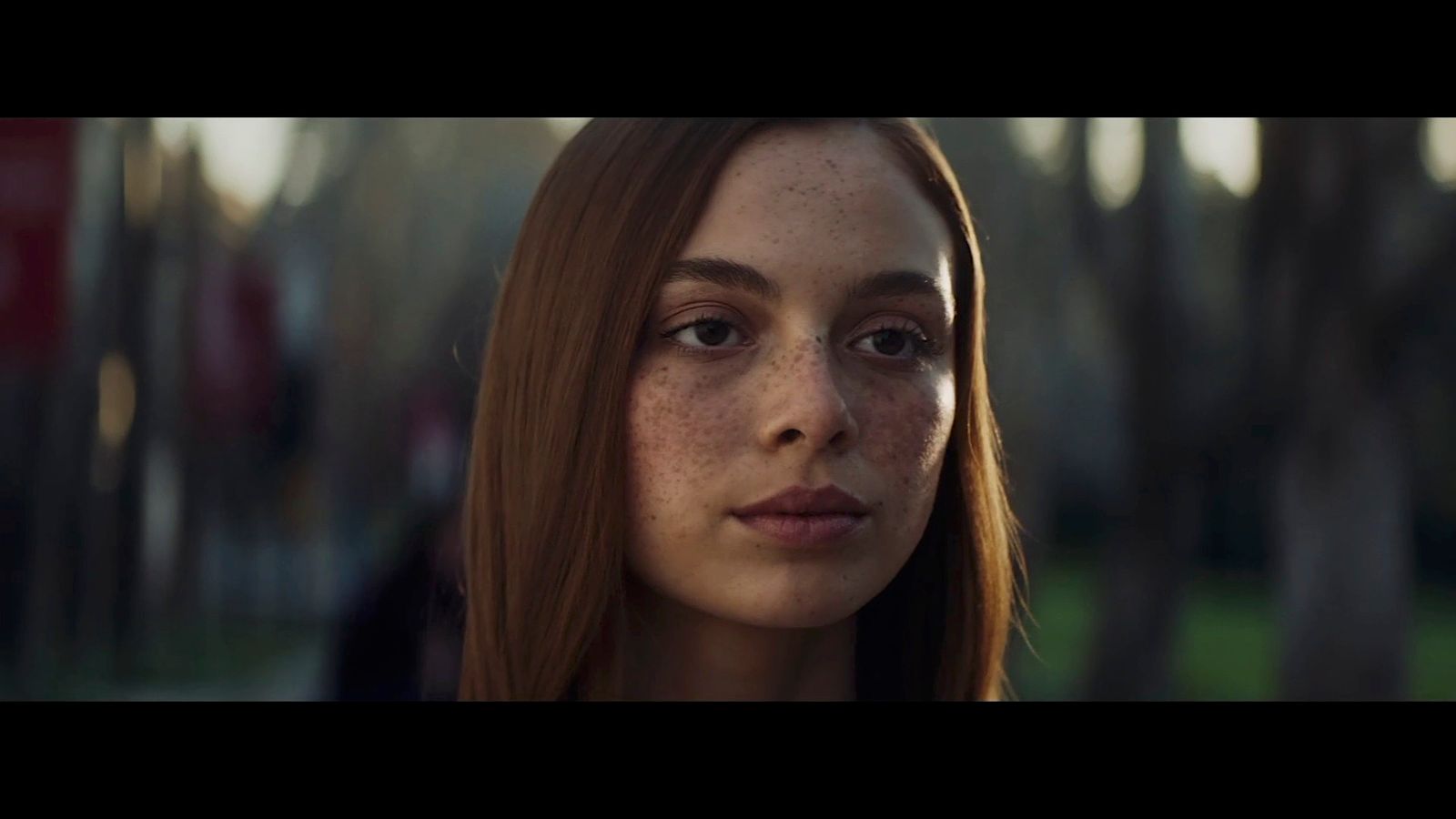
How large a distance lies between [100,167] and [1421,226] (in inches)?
111

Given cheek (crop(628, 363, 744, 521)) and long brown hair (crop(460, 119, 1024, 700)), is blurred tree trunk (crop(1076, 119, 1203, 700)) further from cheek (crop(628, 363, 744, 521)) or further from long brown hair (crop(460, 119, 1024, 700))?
cheek (crop(628, 363, 744, 521))

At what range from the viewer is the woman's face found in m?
1.82

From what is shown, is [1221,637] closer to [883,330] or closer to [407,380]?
[883,330]

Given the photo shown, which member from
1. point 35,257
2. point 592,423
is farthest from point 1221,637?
point 35,257

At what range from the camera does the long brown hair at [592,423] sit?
1859 millimetres

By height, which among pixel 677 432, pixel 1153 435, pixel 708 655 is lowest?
pixel 708 655

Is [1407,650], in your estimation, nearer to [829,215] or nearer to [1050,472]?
[1050,472]

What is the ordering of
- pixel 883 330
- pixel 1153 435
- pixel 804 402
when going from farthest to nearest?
pixel 1153 435
pixel 883 330
pixel 804 402

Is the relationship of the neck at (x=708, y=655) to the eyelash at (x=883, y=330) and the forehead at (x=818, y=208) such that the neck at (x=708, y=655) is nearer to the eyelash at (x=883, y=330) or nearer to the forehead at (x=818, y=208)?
the eyelash at (x=883, y=330)

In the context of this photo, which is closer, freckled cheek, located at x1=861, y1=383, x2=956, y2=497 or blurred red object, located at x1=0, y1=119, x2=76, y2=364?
freckled cheek, located at x1=861, y1=383, x2=956, y2=497

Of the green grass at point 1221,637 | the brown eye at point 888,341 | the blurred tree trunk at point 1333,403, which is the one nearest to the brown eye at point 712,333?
the brown eye at point 888,341

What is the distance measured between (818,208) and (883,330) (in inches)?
8.5

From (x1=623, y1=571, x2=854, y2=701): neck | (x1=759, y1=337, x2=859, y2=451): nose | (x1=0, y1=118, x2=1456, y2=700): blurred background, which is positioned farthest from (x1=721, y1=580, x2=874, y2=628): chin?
(x1=0, y1=118, x2=1456, y2=700): blurred background

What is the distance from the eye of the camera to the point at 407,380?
2.45m
